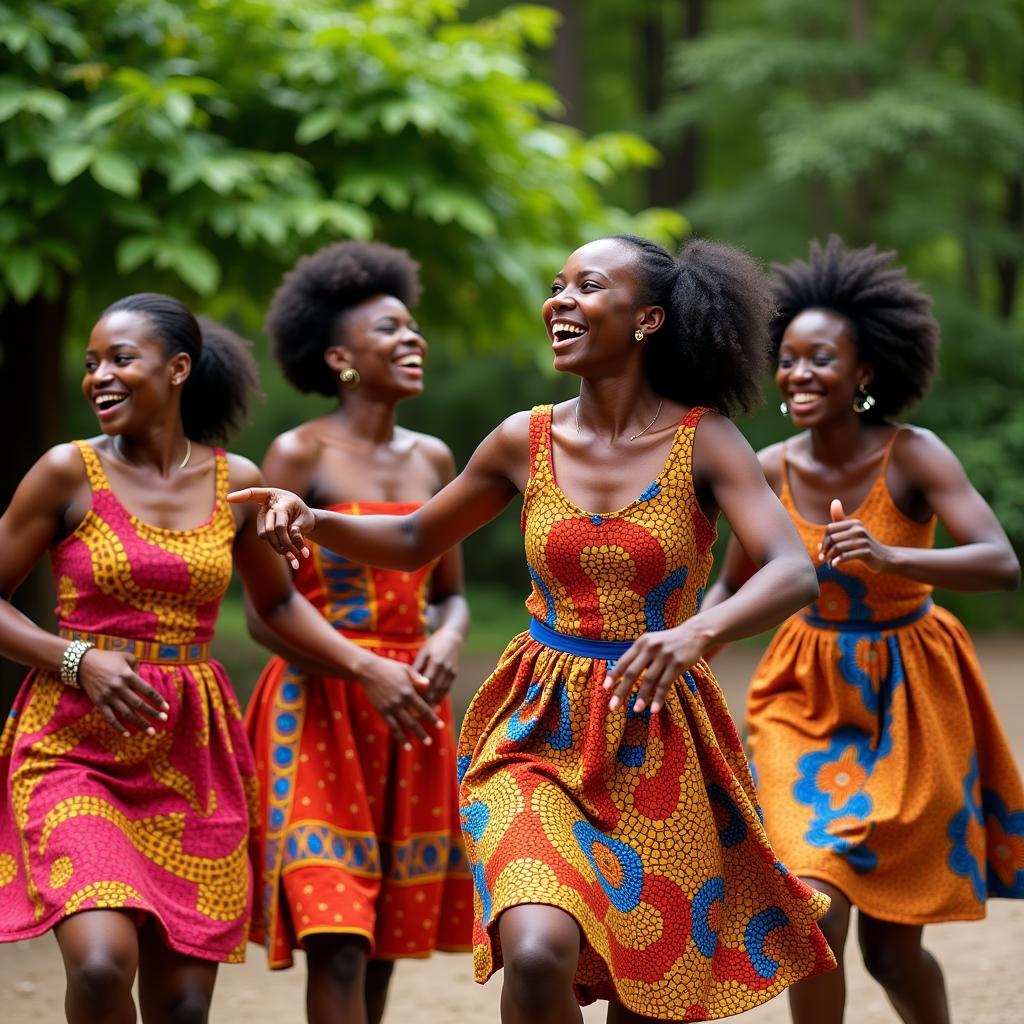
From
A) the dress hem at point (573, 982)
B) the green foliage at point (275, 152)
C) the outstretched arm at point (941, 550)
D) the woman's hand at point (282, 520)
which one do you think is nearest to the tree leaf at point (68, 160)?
the green foliage at point (275, 152)

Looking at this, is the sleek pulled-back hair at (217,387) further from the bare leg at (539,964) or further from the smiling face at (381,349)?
the bare leg at (539,964)

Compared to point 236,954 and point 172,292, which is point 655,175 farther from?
point 236,954

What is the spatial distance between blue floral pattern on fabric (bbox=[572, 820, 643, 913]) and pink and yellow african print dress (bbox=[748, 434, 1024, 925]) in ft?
3.70

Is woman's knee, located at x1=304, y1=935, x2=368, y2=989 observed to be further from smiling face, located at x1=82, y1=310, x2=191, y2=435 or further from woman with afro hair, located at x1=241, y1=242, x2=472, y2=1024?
smiling face, located at x1=82, y1=310, x2=191, y2=435

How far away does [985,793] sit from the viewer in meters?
4.95

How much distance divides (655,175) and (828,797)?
52.2 ft

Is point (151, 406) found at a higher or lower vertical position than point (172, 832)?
higher

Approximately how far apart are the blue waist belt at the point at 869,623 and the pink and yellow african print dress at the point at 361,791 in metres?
1.18

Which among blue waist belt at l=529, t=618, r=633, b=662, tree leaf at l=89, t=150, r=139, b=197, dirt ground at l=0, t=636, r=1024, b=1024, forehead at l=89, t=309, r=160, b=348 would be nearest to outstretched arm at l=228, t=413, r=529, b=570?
blue waist belt at l=529, t=618, r=633, b=662

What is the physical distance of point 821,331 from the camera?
4.98 meters

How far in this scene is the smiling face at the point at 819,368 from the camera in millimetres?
4914

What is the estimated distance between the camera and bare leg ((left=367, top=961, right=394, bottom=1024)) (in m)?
4.95

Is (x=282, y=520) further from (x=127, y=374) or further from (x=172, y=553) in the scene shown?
(x=127, y=374)

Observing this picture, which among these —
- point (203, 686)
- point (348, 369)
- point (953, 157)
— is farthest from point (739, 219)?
point (203, 686)
